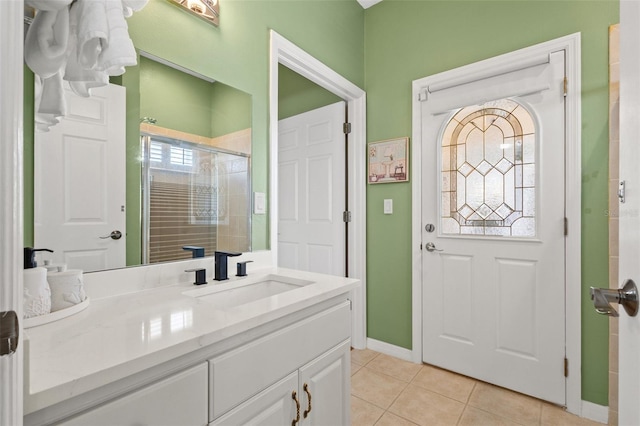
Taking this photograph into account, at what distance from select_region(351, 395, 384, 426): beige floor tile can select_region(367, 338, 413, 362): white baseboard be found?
63cm

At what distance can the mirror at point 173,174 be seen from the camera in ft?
3.55

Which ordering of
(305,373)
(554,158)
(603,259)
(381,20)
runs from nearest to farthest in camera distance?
(305,373)
(603,259)
(554,158)
(381,20)

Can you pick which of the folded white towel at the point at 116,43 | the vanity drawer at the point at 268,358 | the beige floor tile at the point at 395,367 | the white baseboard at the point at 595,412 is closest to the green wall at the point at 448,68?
the white baseboard at the point at 595,412

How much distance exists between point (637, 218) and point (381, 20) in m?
2.49

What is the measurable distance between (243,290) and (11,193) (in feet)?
3.35

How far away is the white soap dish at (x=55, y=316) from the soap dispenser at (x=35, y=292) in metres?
0.01

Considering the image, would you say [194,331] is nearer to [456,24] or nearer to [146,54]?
[146,54]

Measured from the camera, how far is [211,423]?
0.75 m

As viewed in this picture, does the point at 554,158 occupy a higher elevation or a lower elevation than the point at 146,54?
lower

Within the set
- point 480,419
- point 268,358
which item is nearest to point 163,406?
point 268,358

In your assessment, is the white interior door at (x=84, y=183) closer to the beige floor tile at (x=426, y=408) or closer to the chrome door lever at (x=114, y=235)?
the chrome door lever at (x=114, y=235)

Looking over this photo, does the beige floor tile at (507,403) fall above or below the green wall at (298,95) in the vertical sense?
below

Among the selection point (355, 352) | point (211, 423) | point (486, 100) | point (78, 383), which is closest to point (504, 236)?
point (486, 100)

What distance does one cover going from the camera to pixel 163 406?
66 centimetres
